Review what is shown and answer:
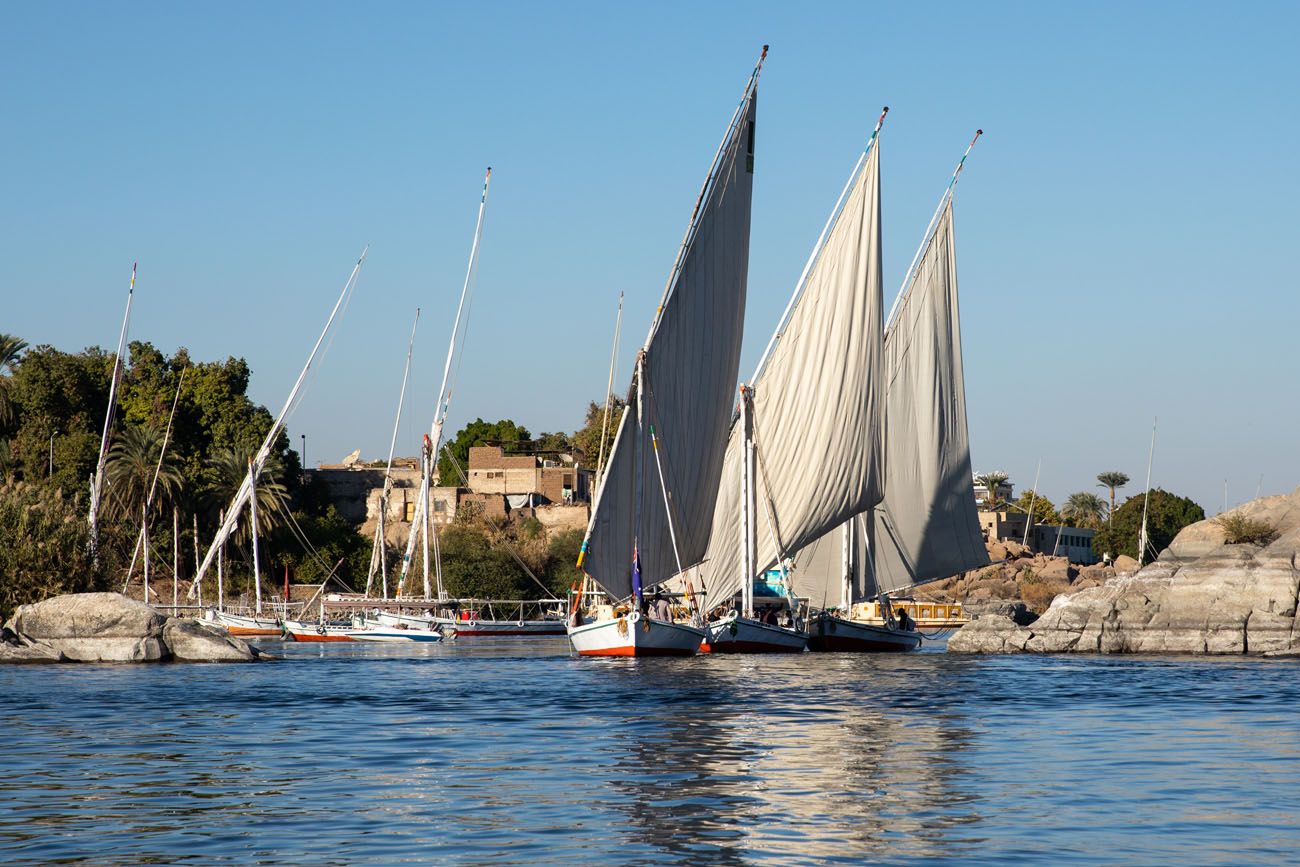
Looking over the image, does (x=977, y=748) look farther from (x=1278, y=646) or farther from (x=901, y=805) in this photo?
(x=1278, y=646)

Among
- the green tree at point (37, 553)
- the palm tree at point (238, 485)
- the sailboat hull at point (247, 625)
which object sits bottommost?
the sailboat hull at point (247, 625)

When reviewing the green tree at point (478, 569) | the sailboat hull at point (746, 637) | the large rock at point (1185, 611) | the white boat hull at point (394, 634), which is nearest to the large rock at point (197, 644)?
the sailboat hull at point (746, 637)

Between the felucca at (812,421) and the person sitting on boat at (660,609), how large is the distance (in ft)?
7.06

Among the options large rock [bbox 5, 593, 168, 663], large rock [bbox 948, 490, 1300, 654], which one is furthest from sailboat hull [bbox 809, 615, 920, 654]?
large rock [bbox 5, 593, 168, 663]

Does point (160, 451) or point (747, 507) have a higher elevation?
point (160, 451)

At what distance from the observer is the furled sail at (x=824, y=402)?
52.8 metres

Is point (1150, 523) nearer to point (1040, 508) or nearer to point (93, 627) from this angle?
point (1040, 508)

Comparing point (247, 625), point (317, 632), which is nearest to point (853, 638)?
point (317, 632)

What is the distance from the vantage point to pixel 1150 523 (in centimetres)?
13650

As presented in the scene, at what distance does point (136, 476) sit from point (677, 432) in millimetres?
49377

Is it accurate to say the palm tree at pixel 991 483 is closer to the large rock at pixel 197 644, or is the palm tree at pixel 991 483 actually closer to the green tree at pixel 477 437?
the green tree at pixel 477 437

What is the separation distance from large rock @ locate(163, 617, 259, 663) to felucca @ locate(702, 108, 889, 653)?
14788 millimetres

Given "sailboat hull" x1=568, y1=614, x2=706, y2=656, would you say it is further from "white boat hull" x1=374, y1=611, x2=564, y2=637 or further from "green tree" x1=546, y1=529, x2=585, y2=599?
"green tree" x1=546, y1=529, x2=585, y2=599

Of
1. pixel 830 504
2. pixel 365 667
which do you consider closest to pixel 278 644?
pixel 365 667
